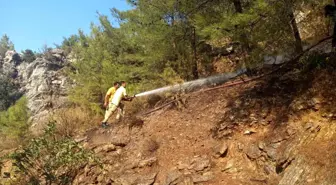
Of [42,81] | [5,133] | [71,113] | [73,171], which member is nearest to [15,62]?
[42,81]

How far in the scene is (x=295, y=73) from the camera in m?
8.70

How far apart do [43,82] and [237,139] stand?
25.5 meters

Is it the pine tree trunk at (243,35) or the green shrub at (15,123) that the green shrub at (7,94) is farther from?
the pine tree trunk at (243,35)

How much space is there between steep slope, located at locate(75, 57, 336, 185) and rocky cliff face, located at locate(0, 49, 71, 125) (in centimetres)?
1574

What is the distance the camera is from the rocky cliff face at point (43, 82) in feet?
89.3

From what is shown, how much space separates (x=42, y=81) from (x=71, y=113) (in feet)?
54.7

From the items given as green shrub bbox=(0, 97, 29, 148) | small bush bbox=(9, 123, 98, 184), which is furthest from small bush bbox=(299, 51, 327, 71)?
green shrub bbox=(0, 97, 29, 148)

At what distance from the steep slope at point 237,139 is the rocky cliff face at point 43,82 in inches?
620

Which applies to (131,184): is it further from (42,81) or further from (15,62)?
(15,62)

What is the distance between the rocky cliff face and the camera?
89.3ft

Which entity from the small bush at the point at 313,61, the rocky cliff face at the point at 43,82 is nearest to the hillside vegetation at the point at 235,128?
the small bush at the point at 313,61

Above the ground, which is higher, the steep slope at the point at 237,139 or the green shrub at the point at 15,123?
the green shrub at the point at 15,123

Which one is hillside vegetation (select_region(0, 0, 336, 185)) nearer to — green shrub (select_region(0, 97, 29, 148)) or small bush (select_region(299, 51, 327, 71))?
small bush (select_region(299, 51, 327, 71))

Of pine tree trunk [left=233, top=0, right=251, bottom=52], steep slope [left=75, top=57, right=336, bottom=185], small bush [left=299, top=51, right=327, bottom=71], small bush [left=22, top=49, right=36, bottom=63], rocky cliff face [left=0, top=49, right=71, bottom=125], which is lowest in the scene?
steep slope [left=75, top=57, right=336, bottom=185]
